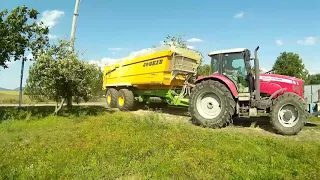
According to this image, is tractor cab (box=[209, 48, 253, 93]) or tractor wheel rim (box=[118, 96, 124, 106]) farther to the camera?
tractor wheel rim (box=[118, 96, 124, 106])

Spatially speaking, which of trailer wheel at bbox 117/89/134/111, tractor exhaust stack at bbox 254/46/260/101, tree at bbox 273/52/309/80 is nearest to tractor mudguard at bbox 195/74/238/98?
tractor exhaust stack at bbox 254/46/260/101

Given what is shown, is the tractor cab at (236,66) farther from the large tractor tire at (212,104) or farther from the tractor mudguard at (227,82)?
the large tractor tire at (212,104)

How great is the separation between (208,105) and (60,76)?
544 cm

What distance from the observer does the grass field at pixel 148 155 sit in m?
4.17

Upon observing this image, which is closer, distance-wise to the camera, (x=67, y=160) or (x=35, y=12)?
(x=67, y=160)

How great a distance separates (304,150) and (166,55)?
652 cm

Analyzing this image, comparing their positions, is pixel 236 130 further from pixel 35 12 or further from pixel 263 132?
pixel 35 12

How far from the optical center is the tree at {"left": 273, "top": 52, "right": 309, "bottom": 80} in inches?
1796

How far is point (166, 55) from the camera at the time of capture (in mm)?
10734

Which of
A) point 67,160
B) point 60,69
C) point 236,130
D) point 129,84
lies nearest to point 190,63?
point 129,84

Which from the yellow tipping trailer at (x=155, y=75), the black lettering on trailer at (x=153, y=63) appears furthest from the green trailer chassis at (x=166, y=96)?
the black lettering on trailer at (x=153, y=63)

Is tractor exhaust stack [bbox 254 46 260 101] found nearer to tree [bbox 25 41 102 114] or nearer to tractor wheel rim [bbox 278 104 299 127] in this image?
tractor wheel rim [bbox 278 104 299 127]

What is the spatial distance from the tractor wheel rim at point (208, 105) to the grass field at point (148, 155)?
5.60 feet

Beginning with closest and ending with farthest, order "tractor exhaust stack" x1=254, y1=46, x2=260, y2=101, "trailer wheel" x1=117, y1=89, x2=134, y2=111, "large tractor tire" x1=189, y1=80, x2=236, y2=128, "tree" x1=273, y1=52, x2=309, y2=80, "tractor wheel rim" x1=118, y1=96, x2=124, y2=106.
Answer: "tractor exhaust stack" x1=254, y1=46, x2=260, y2=101
"large tractor tire" x1=189, y1=80, x2=236, y2=128
"trailer wheel" x1=117, y1=89, x2=134, y2=111
"tractor wheel rim" x1=118, y1=96, x2=124, y2=106
"tree" x1=273, y1=52, x2=309, y2=80
